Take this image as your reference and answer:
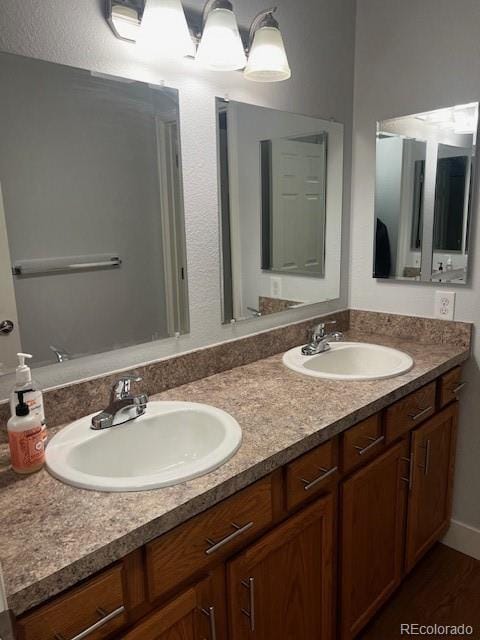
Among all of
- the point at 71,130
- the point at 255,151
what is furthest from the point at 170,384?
the point at 255,151

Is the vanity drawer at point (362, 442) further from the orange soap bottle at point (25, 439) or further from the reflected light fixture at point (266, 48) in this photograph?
the reflected light fixture at point (266, 48)

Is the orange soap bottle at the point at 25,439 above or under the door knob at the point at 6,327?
under

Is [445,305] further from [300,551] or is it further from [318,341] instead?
[300,551]

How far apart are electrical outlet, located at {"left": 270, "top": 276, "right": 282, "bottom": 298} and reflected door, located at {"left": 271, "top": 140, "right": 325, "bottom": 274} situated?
4 centimetres

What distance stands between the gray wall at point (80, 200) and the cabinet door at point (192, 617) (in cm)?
66

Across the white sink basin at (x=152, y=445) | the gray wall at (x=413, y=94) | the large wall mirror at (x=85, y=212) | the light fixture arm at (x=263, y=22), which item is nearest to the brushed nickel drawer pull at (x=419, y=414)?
the gray wall at (x=413, y=94)

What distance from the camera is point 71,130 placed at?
1193mm

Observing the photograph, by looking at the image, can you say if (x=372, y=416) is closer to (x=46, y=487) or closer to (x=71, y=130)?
(x=46, y=487)

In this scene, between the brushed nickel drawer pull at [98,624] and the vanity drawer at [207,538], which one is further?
the vanity drawer at [207,538]

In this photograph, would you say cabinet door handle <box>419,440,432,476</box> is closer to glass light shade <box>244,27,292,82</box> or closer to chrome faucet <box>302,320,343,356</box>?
chrome faucet <box>302,320,343,356</box>

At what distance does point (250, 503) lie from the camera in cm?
104

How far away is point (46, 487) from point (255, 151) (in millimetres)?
1269

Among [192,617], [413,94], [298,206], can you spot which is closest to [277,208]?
[298,206]

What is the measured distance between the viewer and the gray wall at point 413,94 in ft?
5.73
